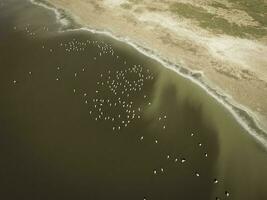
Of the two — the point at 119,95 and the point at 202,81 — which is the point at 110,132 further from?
the point at 202,81

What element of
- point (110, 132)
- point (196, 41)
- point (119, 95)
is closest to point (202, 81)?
point (196, 41)

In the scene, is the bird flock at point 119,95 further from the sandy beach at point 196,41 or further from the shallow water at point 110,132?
the sandy beach at point 196,41

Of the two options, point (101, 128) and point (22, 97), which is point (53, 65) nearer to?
point (22, 97)

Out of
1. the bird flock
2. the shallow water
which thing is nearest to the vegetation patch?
the shallow water

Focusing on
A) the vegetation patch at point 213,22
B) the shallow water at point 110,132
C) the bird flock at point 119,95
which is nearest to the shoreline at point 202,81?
the shallow water at point 110,132

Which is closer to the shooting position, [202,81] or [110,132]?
[110,132]
